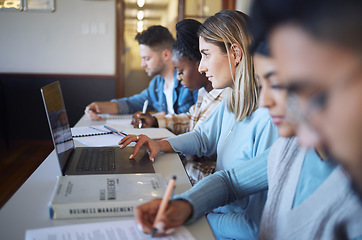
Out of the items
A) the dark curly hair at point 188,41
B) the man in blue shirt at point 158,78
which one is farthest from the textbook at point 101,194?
the man in blue shirt at point 158,78

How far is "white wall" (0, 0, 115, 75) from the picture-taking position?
380 cm

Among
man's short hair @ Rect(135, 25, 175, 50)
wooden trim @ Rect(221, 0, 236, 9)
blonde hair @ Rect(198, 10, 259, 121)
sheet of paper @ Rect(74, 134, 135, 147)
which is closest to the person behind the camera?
blonde hair @ Rect(198, 10, 259, 121)

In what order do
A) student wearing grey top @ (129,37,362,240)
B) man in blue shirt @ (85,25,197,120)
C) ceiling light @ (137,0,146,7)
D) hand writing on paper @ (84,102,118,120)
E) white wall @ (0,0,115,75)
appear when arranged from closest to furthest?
student wearing grey top @ (129,37,362,240) < hand writing on paper @ (84,102,118,120) < man in blue shirt @ (85,25,197,120) < white wall @ (0,0,115,75) < ceiling light @ (137,0,146,7)

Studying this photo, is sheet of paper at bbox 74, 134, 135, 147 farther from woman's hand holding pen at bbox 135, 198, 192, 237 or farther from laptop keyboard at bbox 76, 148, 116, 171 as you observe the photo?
woman's hand holding pen at bbox 135, 198, 192, 237

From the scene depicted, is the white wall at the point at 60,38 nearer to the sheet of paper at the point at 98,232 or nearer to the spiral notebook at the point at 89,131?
the spiral notebook at the point at 89,131

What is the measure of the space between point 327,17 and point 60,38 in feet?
12.8

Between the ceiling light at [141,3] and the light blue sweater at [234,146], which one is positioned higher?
the ceiling light at [141,3]

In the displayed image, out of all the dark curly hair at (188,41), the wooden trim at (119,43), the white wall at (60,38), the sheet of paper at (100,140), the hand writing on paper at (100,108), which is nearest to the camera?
the sheet of paper at (100,140)

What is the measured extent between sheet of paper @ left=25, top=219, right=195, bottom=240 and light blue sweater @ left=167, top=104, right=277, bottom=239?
33 cm

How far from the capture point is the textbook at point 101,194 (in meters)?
0.73

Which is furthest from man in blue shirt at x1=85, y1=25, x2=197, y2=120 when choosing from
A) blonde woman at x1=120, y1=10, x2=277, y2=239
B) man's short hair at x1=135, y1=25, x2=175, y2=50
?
blonde woman at x1=120, y1=10, x2=277, y2=239

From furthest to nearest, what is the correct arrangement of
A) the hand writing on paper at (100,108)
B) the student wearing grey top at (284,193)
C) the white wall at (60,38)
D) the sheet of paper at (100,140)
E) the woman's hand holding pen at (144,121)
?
the white wall at (60,38)
the hand writing on paper at (100,108)
the woman's hand holding pen at (144,121)
the sheet of paper at (100,140)
the student wearing grey top at (284,193)

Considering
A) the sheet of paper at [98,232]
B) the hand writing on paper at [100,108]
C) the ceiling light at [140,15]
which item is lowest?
the hand writing on paper at [100,108]

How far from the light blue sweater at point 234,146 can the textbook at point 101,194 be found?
26 cm
